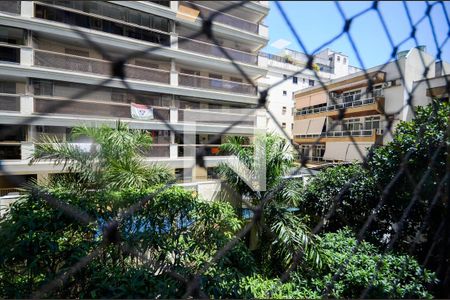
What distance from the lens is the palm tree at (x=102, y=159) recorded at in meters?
1.86

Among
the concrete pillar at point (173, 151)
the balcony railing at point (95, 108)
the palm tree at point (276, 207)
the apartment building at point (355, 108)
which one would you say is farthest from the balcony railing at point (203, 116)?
the palm tree at point (276, 207)

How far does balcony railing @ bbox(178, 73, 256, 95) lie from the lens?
181 inches

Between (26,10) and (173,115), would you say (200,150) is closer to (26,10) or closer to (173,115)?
(173,115)

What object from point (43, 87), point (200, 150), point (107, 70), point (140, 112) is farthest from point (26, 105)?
point (200, 150)

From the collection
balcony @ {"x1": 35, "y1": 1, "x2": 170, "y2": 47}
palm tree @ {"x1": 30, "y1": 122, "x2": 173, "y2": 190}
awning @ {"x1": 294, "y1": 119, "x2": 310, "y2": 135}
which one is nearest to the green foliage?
palm tree @ {"x1": 30, "y1": 122, "x2": 173, "y2": 190}

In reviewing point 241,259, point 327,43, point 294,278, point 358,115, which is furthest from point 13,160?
point 358,115

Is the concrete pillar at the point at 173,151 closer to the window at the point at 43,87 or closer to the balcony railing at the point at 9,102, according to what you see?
the window at the point at 43,87

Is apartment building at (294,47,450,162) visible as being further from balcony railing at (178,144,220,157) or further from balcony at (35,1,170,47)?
balcony at (35,1,170,47)

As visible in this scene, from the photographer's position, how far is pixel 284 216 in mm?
2004

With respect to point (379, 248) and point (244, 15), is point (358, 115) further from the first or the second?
point (379, 248)

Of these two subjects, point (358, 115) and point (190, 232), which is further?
point (358, 115)

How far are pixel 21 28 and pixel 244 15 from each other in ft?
12.9

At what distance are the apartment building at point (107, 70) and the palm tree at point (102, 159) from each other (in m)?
0.33

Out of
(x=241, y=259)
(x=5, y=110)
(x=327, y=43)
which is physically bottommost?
(x=241, y=259)
